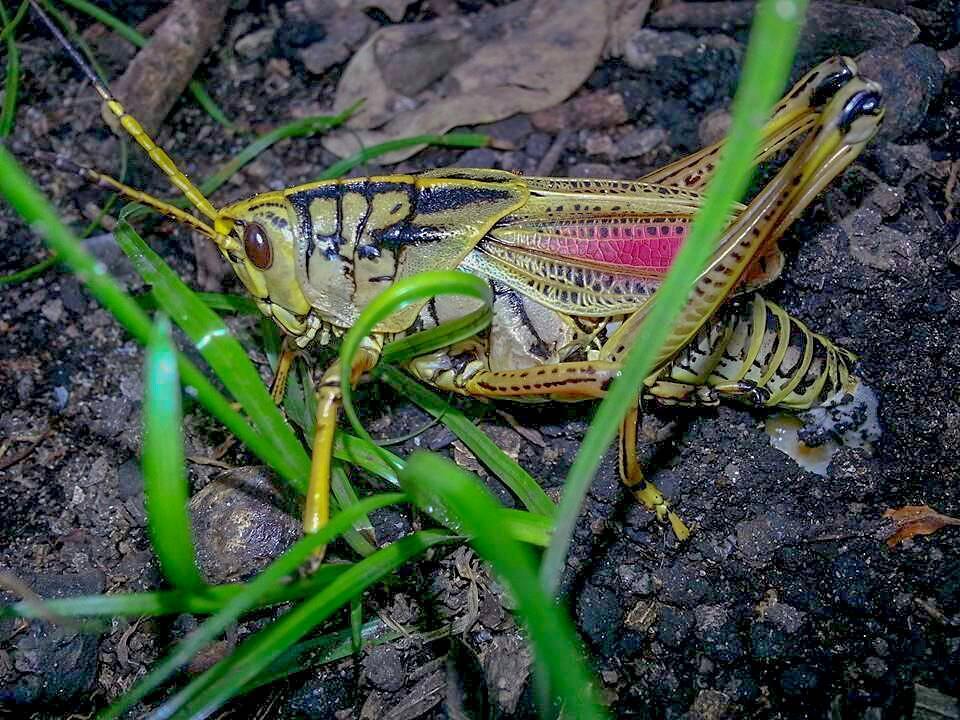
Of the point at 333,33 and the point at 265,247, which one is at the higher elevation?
the point at 333,33

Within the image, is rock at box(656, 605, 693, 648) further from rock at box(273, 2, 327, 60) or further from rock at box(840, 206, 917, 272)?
rock at box(273, 2, 327, 60)

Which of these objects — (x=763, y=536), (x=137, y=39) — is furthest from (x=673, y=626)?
(x=137, y=39)

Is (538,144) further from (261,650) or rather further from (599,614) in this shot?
(261,650)

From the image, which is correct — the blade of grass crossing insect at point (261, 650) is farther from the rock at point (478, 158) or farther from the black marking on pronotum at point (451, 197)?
the rock at point (478, 158)

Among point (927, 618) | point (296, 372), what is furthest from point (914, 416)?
point (296, 372)

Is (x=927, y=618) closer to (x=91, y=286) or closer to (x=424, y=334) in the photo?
(x=424, y=334)

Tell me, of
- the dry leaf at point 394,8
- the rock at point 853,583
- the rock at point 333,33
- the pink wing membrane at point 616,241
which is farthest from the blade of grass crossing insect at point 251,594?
the dry leaf at point 394,8
